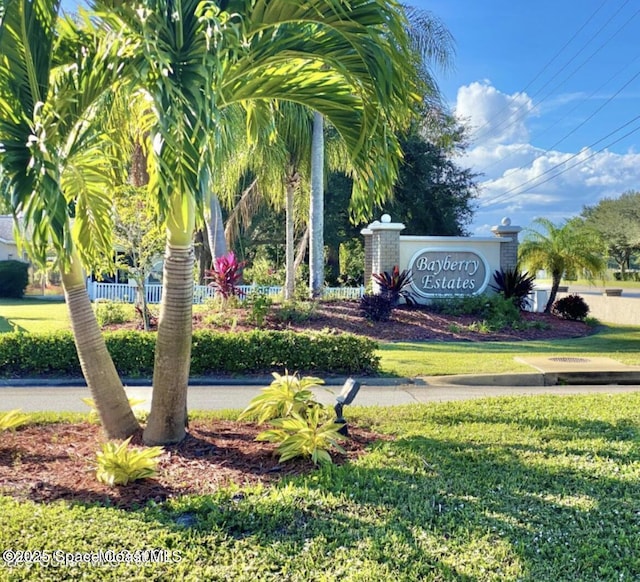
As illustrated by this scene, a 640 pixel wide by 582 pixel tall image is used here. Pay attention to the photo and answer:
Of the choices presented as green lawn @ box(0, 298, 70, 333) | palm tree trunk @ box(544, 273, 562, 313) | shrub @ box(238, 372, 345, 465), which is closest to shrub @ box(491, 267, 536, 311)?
palm tree trunk @ box(544, 273, 562, 313)

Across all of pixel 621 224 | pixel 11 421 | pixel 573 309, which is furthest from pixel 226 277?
pixel 621 224

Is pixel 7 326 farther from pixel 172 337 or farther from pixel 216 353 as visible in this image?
pixel 172 337

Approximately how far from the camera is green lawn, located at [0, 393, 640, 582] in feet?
9.78

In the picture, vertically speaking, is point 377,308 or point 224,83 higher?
point 224,83

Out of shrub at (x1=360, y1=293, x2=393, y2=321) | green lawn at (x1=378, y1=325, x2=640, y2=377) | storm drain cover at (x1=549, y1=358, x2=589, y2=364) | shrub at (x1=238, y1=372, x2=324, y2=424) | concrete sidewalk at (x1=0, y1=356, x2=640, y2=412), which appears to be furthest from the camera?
shrub at (x1=360, y1=293, x2=393, y2=321)

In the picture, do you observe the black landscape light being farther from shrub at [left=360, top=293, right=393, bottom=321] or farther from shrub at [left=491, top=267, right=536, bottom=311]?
shrub at [left=491, top=267, right=536, bottom=311]

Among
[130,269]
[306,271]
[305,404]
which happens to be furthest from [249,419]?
[306,271]

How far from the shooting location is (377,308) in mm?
14797

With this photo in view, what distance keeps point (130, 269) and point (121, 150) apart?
6.98 m

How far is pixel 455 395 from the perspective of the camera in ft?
27.3

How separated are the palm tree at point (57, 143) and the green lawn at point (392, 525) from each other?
5.32ft

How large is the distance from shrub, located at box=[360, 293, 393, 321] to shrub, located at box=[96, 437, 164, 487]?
35.7 ft

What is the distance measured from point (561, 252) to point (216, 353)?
42.4 feet

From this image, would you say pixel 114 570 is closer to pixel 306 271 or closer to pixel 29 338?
pixel 29 338
